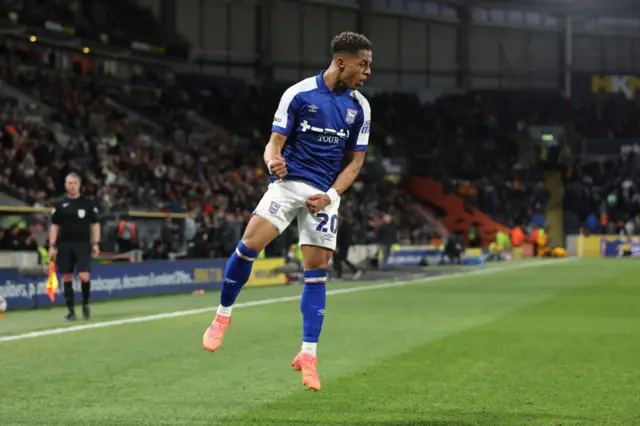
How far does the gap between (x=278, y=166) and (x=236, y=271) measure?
1.02 meters

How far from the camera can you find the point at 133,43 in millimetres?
44875

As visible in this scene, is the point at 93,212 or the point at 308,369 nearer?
the point at 308,369

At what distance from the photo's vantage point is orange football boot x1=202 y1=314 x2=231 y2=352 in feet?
28.4

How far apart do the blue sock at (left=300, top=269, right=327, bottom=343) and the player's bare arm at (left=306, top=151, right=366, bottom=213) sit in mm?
595

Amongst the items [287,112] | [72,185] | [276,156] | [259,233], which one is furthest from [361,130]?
[72,185]

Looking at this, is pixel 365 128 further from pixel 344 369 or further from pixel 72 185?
pixel 72 185

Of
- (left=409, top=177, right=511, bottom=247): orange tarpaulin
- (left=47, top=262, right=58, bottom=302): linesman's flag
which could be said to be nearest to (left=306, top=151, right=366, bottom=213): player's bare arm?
(left=47, top=262, right=58, bottom=302): linesman's flag

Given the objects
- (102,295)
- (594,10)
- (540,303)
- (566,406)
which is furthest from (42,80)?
(594,10)

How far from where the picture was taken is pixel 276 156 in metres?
8.23

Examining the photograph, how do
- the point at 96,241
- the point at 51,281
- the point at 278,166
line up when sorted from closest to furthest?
the point at 278,166 < the point at 96,241 < the point at 51,281

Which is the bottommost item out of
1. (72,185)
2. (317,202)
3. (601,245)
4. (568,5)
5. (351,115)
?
(601,245)

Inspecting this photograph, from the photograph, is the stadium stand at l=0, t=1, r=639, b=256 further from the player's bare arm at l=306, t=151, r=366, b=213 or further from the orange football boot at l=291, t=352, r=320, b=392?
the orange football boot at l=291, t=352, r=320, b=392

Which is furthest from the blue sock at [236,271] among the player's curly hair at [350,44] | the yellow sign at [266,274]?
the yellow sign at [266,274]

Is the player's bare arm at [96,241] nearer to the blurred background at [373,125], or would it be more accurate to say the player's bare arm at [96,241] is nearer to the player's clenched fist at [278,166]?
the blurred background at [373,125]
